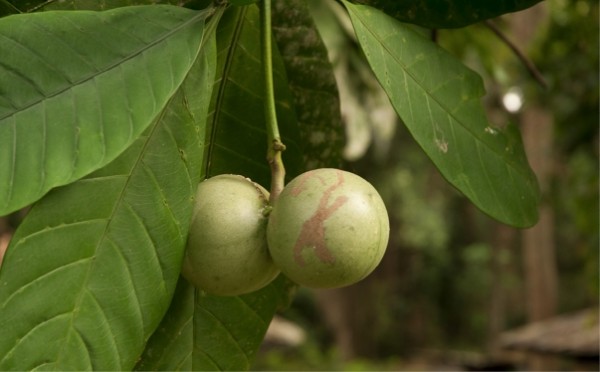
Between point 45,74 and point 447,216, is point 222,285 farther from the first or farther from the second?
point 447,216

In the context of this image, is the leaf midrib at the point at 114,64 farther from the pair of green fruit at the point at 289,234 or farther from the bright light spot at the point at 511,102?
the bright light spot at the point at 511,102

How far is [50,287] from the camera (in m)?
0.72

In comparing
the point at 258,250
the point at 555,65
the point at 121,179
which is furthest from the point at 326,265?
the point at 555,65

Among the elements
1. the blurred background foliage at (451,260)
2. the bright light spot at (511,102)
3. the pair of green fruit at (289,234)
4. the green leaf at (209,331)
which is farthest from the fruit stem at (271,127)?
the blurred background foliage at (451,260)

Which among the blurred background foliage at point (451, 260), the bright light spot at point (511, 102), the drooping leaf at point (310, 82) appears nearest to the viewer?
the drooping leaf at point (310, 82)

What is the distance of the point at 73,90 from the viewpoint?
717 millimetres

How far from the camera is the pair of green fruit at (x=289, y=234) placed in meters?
0.72

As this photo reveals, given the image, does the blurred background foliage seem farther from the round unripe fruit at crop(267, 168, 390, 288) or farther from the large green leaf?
the round unripe fruit at crop(267, 168, 390, 288)

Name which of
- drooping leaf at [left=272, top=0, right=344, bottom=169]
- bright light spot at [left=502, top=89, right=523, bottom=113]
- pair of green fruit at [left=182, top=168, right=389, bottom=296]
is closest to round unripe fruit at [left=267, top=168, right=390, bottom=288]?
pair of green fruit at [left=182, top=168, right=389, bottom=296]

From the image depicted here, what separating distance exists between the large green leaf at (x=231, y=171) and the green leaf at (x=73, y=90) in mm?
173

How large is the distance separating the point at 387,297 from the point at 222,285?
14.3m

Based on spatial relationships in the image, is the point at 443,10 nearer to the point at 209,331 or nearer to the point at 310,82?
the point at 310,82

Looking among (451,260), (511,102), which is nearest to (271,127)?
(511,102)

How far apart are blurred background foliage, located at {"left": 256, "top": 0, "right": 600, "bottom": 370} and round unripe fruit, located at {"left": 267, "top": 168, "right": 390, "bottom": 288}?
2554mm
